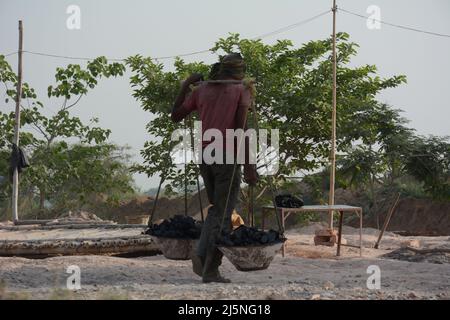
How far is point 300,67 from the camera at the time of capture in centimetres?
1365

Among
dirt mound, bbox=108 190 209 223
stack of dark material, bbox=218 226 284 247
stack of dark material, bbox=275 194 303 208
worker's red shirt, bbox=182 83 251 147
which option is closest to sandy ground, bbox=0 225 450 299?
stack of dark material, bbox=218 226 284 247

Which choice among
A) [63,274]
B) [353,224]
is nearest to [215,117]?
[63,274]

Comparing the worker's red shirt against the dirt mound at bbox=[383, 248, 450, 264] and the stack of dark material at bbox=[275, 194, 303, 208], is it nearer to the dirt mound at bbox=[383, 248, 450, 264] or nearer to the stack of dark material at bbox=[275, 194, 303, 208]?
the stack of dark material at bbox=[275, 194, 303, 208]

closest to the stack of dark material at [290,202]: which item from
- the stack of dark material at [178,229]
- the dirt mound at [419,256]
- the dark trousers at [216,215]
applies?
the dirt mound at [419,256]

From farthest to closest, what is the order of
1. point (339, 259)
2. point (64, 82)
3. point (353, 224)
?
point (353, 224), point (64, 82), point (339, 259)

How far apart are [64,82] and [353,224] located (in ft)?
39.3

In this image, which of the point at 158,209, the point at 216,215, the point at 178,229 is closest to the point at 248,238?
the point at 216,215

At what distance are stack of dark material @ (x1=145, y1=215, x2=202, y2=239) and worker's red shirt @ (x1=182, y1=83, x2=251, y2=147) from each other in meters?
0.93

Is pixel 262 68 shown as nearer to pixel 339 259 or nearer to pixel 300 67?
pixel 300 67

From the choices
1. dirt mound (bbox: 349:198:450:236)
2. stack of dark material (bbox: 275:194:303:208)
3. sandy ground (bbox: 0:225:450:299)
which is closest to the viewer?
sandy ground (bbox: 0:225:450:299)

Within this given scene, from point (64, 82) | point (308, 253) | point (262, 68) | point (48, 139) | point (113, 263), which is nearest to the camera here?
point (113, 263)

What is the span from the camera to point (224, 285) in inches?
225

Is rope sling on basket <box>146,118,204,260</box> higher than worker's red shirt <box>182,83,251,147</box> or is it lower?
lower

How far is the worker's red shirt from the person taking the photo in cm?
610
